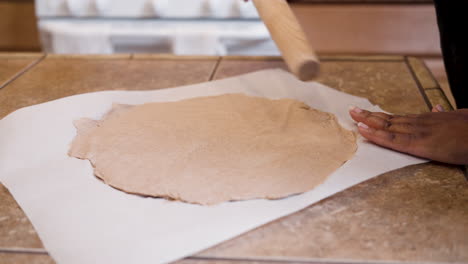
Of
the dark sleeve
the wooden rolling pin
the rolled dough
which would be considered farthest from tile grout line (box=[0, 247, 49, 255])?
the dark sleeve

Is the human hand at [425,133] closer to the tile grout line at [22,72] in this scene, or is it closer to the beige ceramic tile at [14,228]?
the beige ceramic tile at [14,228]

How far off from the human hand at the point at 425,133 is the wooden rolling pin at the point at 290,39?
188 millimetres

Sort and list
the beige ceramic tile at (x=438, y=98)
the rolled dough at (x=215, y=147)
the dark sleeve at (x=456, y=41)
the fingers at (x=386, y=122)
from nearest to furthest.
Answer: the rolled dough at (x=215, y=147)
the fingers at (x=386, y=122)
the beige ceramic tile at (x=438, y=98)
the dark sleeve at (x=456, y=41)

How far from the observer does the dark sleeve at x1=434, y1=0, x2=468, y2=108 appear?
1.02m

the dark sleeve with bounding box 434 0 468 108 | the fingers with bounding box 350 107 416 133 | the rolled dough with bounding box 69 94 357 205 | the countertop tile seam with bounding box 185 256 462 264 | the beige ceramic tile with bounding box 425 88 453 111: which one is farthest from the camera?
the dark sleeve with bounding box 434 0 468 108

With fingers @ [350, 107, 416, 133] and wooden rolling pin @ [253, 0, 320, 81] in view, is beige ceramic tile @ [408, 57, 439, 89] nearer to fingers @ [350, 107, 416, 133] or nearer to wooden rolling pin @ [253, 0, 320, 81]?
fingers @ [350, 107, 416, 133]

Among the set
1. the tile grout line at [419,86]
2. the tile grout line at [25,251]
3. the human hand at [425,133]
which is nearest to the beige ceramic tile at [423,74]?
the tile grout line at [419,86]

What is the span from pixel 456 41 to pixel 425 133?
40 cm

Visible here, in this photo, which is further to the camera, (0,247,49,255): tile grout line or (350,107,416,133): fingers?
(350,107,416,133): fingers

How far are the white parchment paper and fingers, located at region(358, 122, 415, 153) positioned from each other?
1 centimetres

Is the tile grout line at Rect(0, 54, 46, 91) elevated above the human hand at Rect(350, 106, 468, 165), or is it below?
below

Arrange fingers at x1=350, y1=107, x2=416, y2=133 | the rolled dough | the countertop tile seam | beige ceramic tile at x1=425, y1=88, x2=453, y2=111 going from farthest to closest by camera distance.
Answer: beige ceramic tile at x1=425, y1=88, x2=453, y2=111, fingers at x1=350, y1=107, x2=416, y2=133, the rolled dough, the countertop tile seam

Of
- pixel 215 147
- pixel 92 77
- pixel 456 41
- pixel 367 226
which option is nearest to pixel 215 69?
pixel 92 77

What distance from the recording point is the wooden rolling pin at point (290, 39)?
2.20 feet
